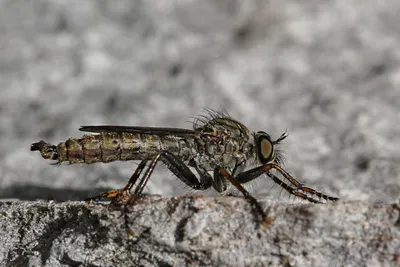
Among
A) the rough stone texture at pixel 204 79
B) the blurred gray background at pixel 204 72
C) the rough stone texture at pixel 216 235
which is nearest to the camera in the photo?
the rough stone texture at pixel 216 235

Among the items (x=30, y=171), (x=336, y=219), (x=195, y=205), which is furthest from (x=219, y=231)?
(x=30, y=171)

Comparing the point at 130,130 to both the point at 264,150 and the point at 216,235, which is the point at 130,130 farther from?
the point at 216,235

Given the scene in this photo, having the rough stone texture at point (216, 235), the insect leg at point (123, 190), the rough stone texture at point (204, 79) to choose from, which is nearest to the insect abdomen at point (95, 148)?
the insect leg at point (123, 190)

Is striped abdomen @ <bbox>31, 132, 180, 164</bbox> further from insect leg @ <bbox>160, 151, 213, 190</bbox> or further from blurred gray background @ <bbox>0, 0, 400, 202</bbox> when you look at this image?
blurred gray background @ <bbox>0, 0, 400, 202</bbox>

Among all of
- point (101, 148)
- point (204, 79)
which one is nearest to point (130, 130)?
point (101, 148)

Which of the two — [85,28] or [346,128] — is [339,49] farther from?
[85,28]

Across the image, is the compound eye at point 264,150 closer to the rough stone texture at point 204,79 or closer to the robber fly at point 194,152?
A: the robber fly at point 194,152
